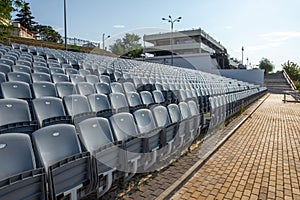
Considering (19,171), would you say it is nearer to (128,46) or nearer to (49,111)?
(49,111)

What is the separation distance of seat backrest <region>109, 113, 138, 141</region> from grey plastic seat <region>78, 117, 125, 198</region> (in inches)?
5.0

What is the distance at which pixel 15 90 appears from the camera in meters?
3.89

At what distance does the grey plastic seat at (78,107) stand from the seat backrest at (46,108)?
13cm

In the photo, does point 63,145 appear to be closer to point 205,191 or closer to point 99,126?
point 99,126

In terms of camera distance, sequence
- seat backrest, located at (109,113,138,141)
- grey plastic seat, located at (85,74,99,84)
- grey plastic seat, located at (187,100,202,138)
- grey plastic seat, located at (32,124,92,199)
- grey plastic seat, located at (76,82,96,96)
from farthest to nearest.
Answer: grey plastic seat, located at (85,74,99,84)
grey plastic seat, located at (76,82,96,96)
grey plastic seat, located at (187,100,202,138)
seat backrest, located at (109,113,138,141)
grey plastic seat, located at (32,124,92,199)

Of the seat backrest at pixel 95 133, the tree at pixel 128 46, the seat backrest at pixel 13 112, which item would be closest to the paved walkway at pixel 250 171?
the seat backrest at pixel 95 133

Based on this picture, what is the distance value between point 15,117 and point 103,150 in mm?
1481

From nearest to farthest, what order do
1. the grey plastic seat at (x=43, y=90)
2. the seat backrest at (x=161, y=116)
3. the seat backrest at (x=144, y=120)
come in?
the seat backrest at (x=144, y=120) → the seat backrest at (x=161, y=116) → the grey plastic seat at (x=43, y=90)

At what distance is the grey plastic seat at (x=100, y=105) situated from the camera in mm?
3881

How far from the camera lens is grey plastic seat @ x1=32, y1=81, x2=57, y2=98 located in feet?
13.7

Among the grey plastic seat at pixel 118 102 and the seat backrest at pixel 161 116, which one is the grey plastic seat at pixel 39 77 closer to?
the grey plastic seat at pixel 118 102

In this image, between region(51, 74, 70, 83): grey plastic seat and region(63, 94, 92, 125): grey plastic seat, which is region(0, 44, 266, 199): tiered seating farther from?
region(51, 74, 70, 83): grey plastic seat

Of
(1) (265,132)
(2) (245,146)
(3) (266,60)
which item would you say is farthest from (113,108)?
(3) (266,60)

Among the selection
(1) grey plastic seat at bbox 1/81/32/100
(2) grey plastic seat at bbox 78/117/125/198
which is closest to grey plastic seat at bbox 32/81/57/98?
(1) grey plastic seat at bbox 1/81/32/100
